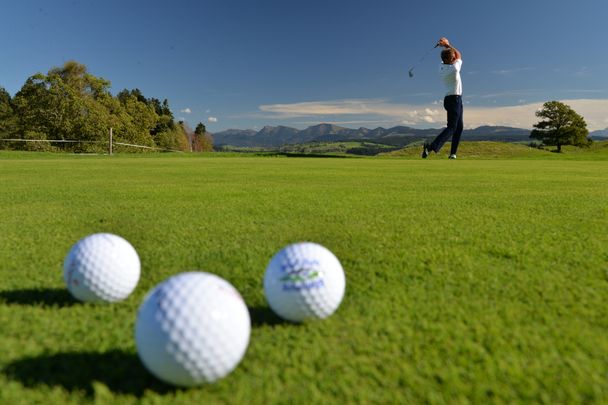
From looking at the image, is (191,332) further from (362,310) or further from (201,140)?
(201,140)

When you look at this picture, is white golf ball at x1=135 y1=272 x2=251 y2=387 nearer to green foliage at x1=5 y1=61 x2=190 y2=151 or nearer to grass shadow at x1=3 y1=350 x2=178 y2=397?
grass shadow at x1=3 y1=350 x2=178 y2=397

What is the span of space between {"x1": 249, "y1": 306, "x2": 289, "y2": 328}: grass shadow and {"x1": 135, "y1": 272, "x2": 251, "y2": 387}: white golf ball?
51 centimetres

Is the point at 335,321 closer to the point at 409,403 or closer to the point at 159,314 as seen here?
the point at 409,403

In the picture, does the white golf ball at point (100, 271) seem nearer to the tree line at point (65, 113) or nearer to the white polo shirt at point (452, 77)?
the white polo shirt at point (452, 77)

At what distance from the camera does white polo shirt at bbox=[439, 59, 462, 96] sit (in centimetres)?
1105

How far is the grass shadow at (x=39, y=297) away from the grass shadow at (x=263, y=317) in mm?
1219

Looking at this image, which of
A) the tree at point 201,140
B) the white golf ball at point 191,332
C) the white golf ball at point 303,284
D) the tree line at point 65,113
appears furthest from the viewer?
the tree at point 201,140

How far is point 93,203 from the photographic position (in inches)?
283

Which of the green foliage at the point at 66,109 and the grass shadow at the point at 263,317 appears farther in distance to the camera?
the green foliage at the point at 66,109

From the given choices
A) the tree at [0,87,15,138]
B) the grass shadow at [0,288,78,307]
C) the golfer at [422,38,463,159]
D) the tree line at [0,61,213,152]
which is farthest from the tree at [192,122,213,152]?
the grass shadow at [0,288,78,307]

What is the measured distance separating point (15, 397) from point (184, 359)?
2.38ft

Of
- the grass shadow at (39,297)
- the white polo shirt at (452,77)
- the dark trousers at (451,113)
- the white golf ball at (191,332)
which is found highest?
the white polo shirt at (452,77)

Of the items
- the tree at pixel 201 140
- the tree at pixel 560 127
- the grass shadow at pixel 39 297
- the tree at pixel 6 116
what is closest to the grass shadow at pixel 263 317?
the grass shadow at pixel 39 297

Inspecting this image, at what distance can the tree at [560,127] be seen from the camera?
71.2 m
